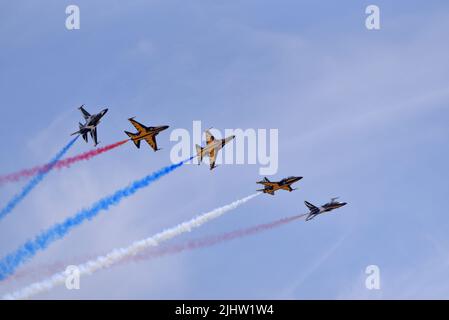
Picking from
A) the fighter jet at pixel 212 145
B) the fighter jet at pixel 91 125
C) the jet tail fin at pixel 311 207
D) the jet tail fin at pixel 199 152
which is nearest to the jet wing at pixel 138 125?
the fighter jet at pixel 91 125

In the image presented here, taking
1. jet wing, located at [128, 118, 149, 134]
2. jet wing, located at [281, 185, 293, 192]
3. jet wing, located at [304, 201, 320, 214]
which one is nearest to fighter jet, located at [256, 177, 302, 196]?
jet wing, located at [281, 185, 293, 192]

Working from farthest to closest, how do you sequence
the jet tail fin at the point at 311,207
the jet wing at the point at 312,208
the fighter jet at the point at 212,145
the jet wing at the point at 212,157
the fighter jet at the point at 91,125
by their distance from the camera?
the jet tail fin at the point at 311,207 → the jet wing at the point at 312,208 → the jet wing at the point at 212,157 → the fighter jet at the point at 212,145 → the fighter jet at the point at 91,125

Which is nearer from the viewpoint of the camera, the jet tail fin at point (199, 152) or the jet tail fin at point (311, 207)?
the jet tail fin at point (199, 152)

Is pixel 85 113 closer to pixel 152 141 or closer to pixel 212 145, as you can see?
pixel 152 141

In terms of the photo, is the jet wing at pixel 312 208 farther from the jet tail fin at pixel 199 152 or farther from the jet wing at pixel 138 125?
the jet wing at pixel 138 125

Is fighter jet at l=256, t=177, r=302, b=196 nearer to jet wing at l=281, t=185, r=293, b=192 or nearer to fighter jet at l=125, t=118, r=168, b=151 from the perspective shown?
jet wing at l=281, t=185, r=293, b=192

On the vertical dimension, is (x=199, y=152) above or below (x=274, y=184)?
above

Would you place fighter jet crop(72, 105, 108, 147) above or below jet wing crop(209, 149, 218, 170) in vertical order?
above

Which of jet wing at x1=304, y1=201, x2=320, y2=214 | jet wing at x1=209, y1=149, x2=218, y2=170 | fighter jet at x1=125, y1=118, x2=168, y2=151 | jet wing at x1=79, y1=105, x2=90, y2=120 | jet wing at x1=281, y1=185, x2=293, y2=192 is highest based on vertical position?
jet wing at x1=79, y1=105, x2=90, y2=120

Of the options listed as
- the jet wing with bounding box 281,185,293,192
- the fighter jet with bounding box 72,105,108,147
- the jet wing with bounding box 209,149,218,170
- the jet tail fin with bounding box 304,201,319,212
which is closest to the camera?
the fighter jet with bounding box 72,105,108,147

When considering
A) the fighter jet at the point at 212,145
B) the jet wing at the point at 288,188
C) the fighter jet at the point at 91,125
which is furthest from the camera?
the jet wing at the point at 288,188

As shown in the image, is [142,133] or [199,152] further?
[199,152]

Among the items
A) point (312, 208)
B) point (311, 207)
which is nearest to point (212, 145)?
point (311, 207)
